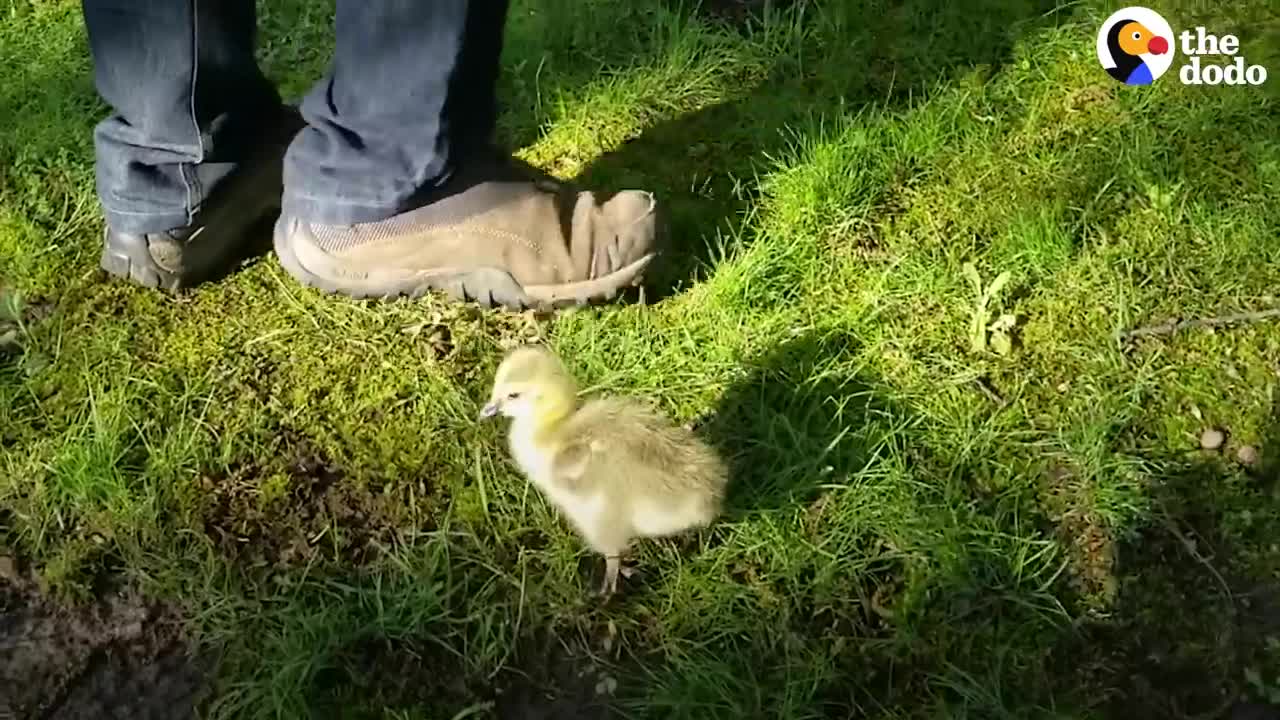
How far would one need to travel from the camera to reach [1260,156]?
9.87ft

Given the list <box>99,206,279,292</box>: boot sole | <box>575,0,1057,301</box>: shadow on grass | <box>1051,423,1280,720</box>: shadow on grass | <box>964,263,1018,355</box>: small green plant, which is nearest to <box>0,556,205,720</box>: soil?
<box>99,206,279,292</box>: boot sole

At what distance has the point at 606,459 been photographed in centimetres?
212

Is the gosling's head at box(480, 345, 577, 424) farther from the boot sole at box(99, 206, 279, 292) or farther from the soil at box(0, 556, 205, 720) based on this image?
the boot sole at box(99, 206, 279, 292)

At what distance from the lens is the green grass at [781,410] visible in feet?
7.29

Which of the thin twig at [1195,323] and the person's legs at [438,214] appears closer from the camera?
the person's legs at [438,214]

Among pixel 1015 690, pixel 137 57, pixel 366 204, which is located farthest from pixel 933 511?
pixel 137 57

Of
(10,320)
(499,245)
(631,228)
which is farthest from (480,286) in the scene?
(10,320)

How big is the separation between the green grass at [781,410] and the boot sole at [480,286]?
5cm

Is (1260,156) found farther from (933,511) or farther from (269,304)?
(269,304)

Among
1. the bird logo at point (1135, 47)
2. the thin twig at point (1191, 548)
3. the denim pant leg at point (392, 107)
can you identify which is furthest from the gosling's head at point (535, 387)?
the bird logo at point (1135, 47)

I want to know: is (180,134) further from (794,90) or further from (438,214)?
(794,90)

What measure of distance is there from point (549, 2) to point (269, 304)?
1323mm

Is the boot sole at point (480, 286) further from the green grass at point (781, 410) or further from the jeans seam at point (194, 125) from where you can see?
the jeans seam at point (194, 125)

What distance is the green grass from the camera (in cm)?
222
